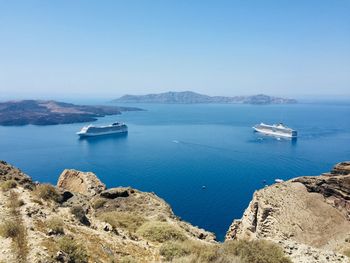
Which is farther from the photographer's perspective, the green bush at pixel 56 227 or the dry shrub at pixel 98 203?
the dry shrub at pixel 98 203

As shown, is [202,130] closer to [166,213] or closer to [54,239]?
[166,213]

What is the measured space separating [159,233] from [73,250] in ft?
15.4

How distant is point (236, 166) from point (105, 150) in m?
34.7

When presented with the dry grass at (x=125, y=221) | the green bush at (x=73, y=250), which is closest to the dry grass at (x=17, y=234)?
the green bush at (x=73, y=250)

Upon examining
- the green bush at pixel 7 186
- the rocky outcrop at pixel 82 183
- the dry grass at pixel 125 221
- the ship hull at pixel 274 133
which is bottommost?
the ship hull at pixel 274 133

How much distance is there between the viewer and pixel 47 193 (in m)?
16.3

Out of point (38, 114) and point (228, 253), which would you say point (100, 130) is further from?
point (228, 253)

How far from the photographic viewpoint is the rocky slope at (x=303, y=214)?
811 inches

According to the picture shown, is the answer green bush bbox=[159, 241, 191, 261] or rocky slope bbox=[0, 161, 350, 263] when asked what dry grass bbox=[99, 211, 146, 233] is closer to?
rocky slope bbox=[0, 161, 350, 263]

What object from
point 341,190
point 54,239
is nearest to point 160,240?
point 54,239

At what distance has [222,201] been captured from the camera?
4528cm

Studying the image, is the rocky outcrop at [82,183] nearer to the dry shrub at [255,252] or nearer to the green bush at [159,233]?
the green bush at [159,233]

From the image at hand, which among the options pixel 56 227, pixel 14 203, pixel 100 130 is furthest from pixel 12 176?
pixel 100 130

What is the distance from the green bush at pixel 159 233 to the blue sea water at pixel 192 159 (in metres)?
23.2
